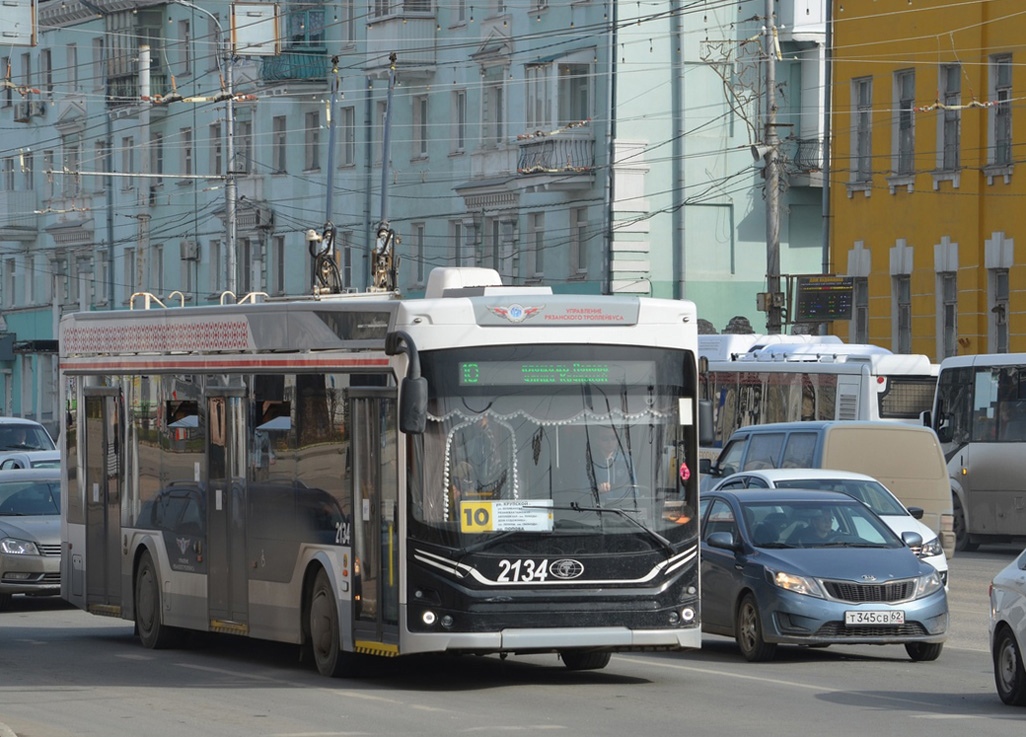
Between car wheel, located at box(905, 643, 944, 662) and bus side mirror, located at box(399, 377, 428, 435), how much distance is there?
17.1 ft

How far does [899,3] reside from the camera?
45.9m

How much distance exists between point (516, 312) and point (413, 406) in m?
1.20

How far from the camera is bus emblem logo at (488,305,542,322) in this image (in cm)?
1583

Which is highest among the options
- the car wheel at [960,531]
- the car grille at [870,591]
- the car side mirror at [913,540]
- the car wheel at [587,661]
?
the car side mirror at [913,540]

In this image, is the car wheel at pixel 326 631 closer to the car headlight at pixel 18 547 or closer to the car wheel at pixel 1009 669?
the car wheel at pixel 1009 669

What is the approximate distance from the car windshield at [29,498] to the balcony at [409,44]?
31.9m

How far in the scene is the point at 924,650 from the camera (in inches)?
730

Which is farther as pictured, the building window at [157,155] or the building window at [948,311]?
the building window at [157,155]

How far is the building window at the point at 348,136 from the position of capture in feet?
195

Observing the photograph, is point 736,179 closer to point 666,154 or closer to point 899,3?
point 666,154

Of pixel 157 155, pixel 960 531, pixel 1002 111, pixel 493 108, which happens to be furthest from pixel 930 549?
pixel 157 155

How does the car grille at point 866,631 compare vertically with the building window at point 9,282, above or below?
below

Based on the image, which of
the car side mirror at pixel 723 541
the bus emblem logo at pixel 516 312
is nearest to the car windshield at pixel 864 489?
the car side mirror at pixel 723 541

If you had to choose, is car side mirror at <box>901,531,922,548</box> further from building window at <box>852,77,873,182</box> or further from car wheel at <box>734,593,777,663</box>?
building window at <box>852,77,873,182</box>
